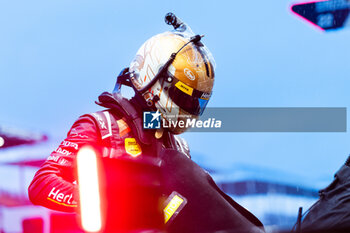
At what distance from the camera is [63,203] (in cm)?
130

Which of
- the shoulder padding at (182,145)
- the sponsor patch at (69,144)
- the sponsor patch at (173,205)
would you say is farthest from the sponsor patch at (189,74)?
the sponsor patch at (173,205)

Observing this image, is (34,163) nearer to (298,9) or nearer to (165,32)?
(165,32)

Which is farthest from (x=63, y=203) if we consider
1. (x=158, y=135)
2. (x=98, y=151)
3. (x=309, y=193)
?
(x=309, y=193)

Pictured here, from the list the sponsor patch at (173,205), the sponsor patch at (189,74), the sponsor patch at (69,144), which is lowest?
the sponsor patch at (173,205)

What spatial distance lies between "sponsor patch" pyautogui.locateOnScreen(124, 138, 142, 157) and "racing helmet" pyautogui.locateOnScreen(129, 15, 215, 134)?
19 centimetres

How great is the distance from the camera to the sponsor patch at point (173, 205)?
77cm

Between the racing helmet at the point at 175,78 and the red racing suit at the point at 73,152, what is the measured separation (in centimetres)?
20

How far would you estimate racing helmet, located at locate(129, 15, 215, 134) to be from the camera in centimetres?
172

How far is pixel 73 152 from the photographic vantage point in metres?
1.44

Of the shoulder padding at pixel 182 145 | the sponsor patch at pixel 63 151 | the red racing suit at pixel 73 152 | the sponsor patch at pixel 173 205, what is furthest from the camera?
the shoulder padding at pixel 182 145

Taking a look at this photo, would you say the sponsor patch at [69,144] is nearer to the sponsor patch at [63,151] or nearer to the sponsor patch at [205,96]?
the sponsor patch at [63,151]

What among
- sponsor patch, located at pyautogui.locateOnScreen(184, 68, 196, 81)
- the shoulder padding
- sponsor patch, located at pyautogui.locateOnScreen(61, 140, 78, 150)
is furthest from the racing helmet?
sponsor patch, located at pyautogui.locateOnScreen(61, 140, 78, 150)

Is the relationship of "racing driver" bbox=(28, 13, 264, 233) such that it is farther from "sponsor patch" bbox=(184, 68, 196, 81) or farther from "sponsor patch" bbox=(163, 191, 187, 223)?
"sponsor patch" bbox=(163, 191, 187, 223)

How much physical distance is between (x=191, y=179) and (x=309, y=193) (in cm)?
125
